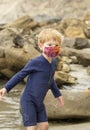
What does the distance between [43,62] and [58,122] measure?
7.22 ft

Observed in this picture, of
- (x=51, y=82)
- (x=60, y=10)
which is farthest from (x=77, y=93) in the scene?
(x=60, y=10)

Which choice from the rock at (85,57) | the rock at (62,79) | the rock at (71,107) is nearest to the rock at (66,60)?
the rock at (85,57)

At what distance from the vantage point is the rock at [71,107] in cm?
650

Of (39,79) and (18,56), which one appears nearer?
(39,79)

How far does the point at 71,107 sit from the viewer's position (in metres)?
6.52

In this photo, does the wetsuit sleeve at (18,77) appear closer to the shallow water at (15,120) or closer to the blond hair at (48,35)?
the blond hair at (48,35)

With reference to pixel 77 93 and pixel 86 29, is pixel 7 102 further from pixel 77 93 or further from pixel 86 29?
pixel 86 29

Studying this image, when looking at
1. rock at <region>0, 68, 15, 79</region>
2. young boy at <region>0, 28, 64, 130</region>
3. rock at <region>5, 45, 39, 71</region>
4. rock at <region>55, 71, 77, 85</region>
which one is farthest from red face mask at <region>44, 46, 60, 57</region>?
rock at <region>0, 68, 15, 79</region>

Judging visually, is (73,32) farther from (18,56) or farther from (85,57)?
(18,56)

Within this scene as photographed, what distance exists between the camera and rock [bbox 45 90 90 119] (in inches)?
256

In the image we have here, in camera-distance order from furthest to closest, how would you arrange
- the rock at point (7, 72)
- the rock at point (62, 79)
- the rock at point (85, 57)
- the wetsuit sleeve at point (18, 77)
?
1. the rock at point (85, 57)
2. the rock at point (7, 72)
3. the rock at point (62, 79)
4. the wetsuit sleeve at point (18, 77)

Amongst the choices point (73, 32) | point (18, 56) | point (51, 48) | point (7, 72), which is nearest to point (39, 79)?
point (51, 48)

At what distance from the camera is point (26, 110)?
15.1 feet

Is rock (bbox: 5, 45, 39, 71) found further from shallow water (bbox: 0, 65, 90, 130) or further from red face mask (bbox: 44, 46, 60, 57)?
red face mask (bbox: 44, 46, 60, 57)
